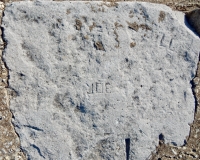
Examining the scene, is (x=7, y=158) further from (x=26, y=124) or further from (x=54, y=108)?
(x=54, y=108)

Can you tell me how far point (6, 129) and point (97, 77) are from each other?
0.42 metres

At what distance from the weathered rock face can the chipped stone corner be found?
25 millimetres

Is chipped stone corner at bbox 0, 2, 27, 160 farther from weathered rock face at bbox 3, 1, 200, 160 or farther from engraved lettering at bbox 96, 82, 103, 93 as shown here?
engraved lettering at bbox 96, 82, 103, 93

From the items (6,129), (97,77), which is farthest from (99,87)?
(6,129)

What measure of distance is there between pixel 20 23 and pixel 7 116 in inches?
14.7

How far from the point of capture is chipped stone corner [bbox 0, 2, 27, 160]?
149 centimetres

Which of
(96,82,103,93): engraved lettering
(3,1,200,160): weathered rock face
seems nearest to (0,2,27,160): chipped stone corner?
(3,1,200,160): weathered rock face

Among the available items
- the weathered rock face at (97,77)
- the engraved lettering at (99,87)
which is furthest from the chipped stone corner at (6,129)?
the engraved lettering at (99,87)

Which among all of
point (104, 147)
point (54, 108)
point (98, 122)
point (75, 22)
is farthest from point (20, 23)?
point (104, 147)

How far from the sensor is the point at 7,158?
59.5 inches

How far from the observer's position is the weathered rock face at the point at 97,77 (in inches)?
58.9

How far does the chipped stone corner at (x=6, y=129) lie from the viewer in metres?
1.49

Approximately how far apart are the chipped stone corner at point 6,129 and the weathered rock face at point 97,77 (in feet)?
0.08

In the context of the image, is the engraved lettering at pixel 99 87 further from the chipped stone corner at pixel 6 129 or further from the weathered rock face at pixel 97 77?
the chipped stone corner at pixel 6 129
